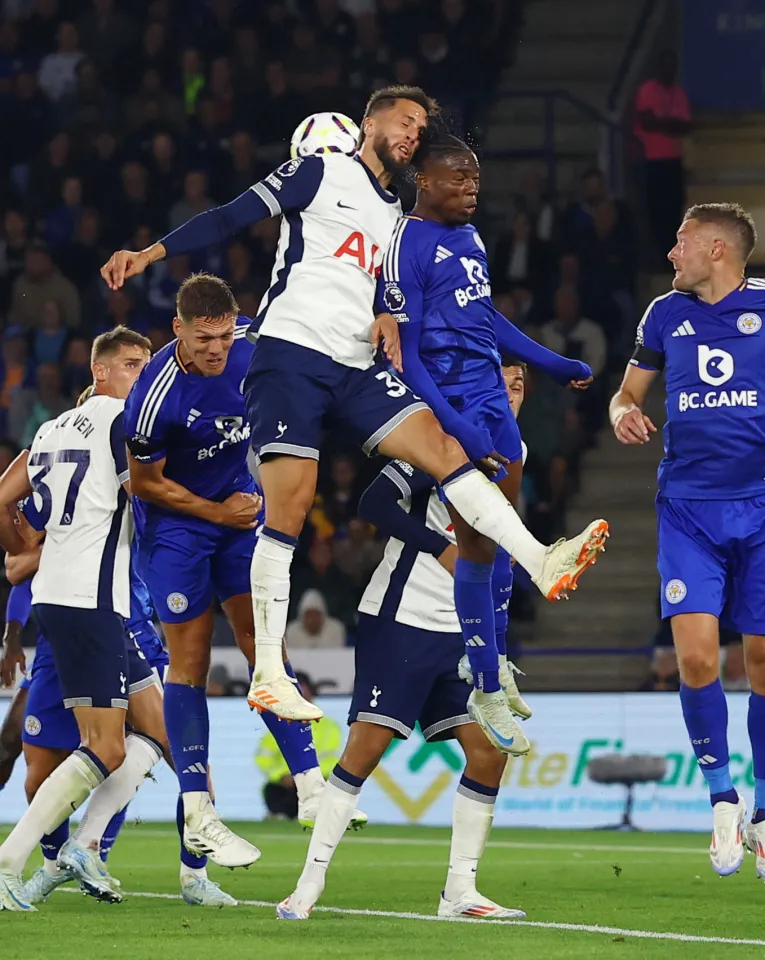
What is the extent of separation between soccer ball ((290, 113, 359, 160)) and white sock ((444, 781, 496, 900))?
2.55 m

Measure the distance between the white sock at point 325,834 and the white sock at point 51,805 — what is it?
1.10 m

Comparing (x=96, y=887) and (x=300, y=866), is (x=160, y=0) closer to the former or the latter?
(x=300, y=866)

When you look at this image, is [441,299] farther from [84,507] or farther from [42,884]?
[42,884]

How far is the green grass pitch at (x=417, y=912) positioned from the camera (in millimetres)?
5996

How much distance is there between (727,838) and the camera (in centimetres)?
715

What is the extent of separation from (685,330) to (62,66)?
13718 millimetres

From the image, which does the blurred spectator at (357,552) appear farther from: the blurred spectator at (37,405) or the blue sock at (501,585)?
the blue sock at (501,585)

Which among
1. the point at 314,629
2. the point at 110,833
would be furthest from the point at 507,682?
the point at 314,629

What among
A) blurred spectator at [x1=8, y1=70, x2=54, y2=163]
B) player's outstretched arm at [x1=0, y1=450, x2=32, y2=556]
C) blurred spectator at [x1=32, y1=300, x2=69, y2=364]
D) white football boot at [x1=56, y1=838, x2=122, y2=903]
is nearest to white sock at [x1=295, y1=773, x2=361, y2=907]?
white football boot at [x1=56, y1=838, x2=122, y2=903]

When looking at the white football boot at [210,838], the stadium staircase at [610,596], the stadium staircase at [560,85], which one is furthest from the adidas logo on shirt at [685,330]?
the stadium staircase at [560,85]

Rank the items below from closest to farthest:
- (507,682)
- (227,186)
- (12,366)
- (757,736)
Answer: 1. (507,682)
2. (757,736)
3. (12,366)
4. (227,186)

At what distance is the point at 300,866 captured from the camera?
34.9 feet

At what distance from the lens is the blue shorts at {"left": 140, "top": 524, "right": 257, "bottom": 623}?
8125 mm

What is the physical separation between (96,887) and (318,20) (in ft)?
46.1
